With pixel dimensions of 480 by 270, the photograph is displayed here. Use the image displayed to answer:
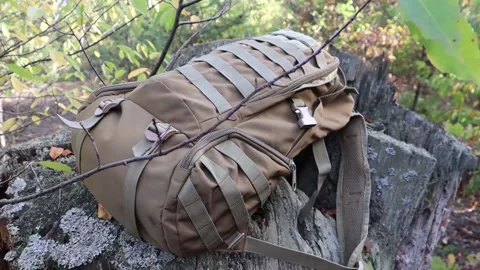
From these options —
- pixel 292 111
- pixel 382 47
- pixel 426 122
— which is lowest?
pixel 382 47

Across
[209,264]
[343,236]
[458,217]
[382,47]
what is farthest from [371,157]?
[382,47]

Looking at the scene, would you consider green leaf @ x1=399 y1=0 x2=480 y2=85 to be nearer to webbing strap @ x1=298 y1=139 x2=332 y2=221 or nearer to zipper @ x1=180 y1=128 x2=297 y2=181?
zipper @ x1=180 y1=128 x2=297 y2=181

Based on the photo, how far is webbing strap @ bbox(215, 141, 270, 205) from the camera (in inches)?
45.0

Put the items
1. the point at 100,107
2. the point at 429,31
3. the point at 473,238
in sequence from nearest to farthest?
1. the point at 429,31
2. the point at 100,107
3. the point at 473,238

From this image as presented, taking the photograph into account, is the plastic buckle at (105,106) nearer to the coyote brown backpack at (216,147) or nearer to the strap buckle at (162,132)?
the coyote brown backpack at (216,147)

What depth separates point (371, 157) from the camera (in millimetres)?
1668

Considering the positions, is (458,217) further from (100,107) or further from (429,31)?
(429,31)

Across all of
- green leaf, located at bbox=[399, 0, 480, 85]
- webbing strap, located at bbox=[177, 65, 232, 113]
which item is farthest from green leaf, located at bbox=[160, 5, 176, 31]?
green leaf, located at bbox=[399, 0, 480, 85]

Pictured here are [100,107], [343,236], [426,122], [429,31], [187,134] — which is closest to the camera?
[429,31]

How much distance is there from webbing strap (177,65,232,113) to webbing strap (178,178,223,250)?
273 millimetres

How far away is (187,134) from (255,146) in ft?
0.62

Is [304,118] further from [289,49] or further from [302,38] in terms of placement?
[302,38]

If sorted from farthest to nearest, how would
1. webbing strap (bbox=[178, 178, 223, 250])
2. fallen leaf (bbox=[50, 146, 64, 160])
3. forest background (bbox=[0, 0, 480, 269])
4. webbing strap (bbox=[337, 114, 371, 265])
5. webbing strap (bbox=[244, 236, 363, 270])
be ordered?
forest background (bbox=[0, 0, 480, 269]), fallen leaf (bbox=[50, 146, 64, 160]), webbing strap (bbox=[337, 114, 371, 265]), webbing strap (bbox=[244, 236, 363, 270]), webbing strap (bbox=[178, 178, 223, 250])

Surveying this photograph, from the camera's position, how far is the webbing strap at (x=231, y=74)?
1295 millimetres
